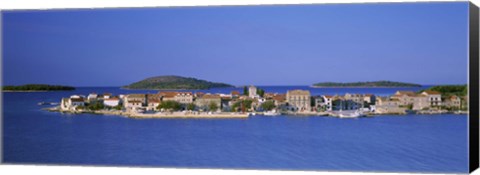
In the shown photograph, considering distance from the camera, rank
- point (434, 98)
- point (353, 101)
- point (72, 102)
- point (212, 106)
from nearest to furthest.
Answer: point (434, 98), point (353, 101), point (212, 106), point (72, 102)

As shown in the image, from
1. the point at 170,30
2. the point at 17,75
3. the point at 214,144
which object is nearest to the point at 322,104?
the point at 214,144

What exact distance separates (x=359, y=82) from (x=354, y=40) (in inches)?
18.2

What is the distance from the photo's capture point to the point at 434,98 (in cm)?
833

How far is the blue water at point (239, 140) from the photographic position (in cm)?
816

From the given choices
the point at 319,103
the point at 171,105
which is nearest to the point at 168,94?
the point at 171,105

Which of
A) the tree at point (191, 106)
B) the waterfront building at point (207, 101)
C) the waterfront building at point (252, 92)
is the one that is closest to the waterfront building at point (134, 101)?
the tree at point (191, 106)

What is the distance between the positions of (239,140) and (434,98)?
7.13 ft

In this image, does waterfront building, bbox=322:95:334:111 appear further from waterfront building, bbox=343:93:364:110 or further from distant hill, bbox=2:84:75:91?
distant hill, bbox=2:84:75:91

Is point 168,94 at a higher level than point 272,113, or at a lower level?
higher

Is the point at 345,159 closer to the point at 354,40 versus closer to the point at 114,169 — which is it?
the point at 354,40

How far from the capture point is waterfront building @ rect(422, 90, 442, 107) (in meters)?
8.29

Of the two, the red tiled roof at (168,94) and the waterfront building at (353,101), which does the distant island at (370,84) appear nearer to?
the waterfront building at (353,101)

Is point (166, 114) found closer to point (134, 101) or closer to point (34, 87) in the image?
point (134, 101)

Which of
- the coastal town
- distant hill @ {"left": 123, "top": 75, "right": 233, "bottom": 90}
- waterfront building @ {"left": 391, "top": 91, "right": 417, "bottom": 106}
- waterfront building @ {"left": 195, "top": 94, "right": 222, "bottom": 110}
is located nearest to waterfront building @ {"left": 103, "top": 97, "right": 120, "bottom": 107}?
the coastal town
